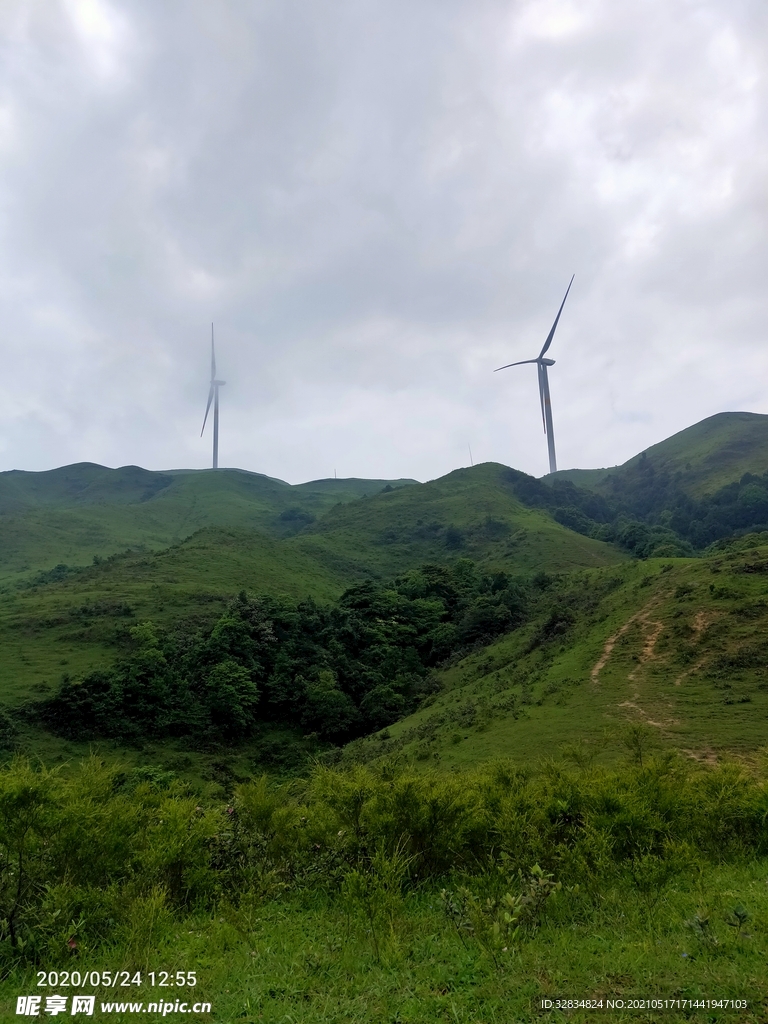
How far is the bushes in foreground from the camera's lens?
345 inches

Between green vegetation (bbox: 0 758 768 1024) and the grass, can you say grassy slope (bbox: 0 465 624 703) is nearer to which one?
green vegetation (bbox: 0 758 768 1024)

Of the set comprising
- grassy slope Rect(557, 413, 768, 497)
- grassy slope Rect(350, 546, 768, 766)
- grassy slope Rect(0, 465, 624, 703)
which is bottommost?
grassy slope Rect(350, 546, 768, 766)

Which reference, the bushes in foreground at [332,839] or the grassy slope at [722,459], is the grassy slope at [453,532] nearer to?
the grassy slope at [722,459]

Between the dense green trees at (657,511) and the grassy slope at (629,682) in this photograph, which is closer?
the grassy slope at (629,682)

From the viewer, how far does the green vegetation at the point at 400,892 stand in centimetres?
704

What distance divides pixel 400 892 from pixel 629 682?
91.9 feet

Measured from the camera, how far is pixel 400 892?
973 centimetres

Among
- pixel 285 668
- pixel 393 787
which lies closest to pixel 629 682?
pixel 393 787

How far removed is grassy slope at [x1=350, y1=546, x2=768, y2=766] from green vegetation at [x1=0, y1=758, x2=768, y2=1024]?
1157 centimetres

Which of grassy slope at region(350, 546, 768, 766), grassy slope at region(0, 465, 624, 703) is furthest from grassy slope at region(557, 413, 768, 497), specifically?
grassy slope at region(350, 546, 768, 766)

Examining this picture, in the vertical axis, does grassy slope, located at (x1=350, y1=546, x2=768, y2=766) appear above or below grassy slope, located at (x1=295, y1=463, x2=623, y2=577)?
below

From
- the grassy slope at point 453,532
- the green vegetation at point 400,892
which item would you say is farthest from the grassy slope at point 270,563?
the green vegetation at point 400,892

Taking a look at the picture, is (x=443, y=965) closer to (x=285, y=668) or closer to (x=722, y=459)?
(x=285, y=668)

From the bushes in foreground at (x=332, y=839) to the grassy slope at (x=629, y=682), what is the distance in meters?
10.7
